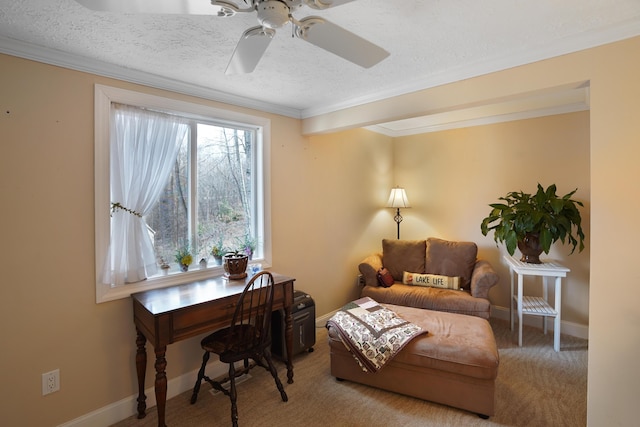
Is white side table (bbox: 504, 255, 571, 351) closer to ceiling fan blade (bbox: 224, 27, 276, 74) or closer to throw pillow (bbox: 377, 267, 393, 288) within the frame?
throw pillow (bbox: 377, 267, 393, 288)

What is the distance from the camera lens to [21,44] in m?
1.77

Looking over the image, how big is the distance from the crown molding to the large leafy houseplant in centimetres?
265

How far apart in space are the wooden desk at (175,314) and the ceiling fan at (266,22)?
148cm

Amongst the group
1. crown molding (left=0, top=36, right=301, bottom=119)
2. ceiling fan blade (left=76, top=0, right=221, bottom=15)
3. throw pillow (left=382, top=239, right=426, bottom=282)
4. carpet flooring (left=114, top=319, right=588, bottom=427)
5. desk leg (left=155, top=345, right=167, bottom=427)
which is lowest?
carpet flooring (left=114, top=319, right=588, bottom=427)

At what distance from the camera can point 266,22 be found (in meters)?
1.21

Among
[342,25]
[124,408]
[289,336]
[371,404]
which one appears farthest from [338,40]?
Answer: [124,408]

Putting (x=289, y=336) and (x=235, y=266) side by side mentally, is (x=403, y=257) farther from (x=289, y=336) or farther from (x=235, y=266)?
(x=235, y=266)

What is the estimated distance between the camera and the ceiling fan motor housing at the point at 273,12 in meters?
1.15

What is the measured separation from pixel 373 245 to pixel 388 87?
236 cm

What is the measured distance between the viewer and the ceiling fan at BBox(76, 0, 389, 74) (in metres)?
1.12

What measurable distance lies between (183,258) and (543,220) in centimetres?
324

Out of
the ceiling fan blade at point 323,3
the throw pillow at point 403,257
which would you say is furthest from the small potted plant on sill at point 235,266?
the throw pillow at point 403,257

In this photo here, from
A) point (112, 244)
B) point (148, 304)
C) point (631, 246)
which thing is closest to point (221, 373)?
point (148, 304)

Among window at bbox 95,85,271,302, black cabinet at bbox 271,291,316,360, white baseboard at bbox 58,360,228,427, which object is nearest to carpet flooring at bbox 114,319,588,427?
white baseboard at bbox 58,360,228,427
